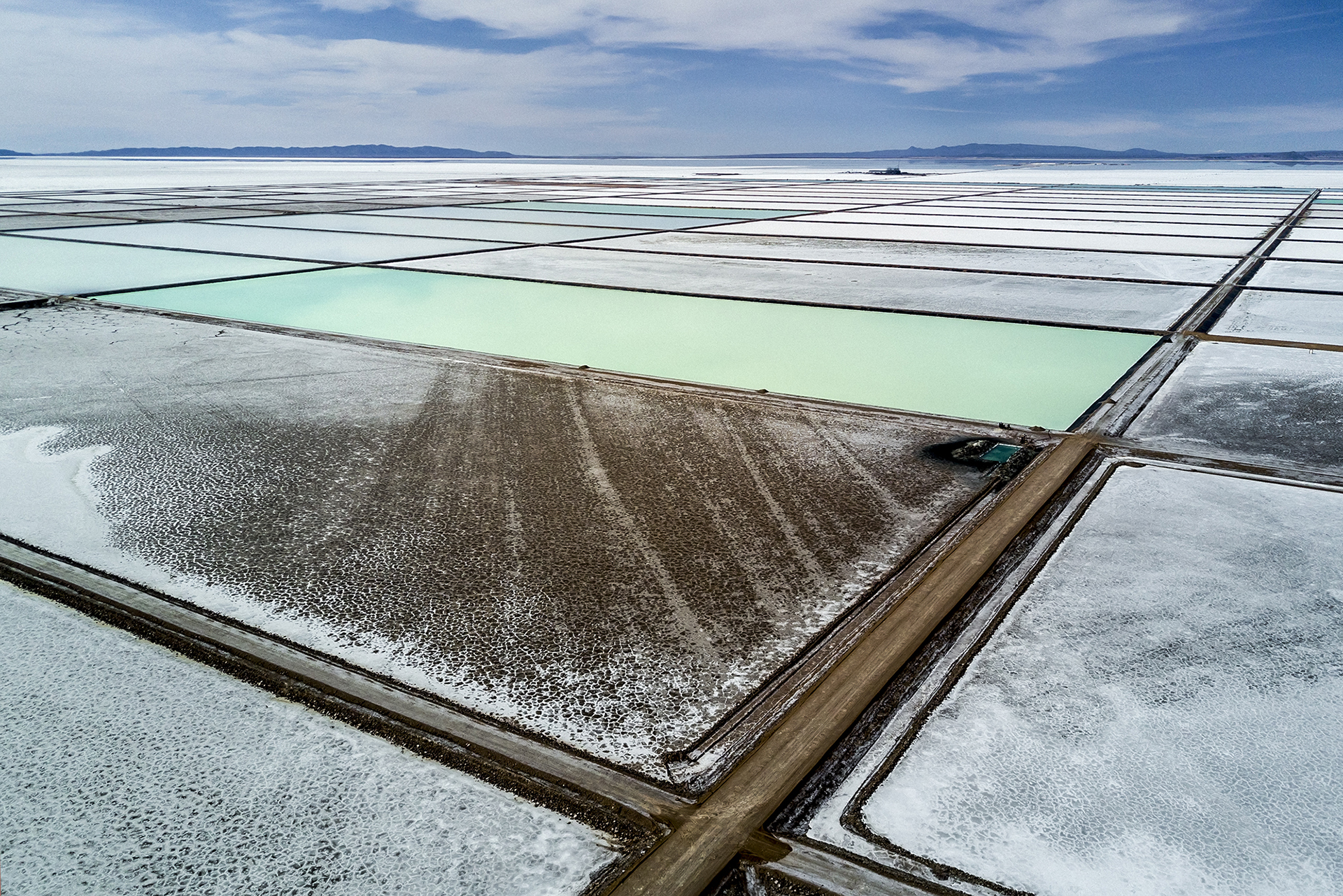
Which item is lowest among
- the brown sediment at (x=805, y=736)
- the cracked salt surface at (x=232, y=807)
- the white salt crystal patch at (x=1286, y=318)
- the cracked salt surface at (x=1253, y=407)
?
the cracked salt surface at (x=232, y=807)

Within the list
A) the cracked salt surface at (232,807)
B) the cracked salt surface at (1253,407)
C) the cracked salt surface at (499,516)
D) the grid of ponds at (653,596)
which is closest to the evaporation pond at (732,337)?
the grid of ponds at (653,596)

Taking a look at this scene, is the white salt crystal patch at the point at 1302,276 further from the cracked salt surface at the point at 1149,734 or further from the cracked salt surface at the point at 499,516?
Answer: the cracked salt surface at the point at 1149,734

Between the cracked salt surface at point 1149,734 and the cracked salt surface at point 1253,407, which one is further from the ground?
the cracked salt surface at point 1253,407

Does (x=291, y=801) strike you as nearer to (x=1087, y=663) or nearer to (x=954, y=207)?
(x=1087, y=663)

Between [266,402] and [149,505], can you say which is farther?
[266,402]

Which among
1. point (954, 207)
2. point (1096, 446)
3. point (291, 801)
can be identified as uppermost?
point (954, 207)

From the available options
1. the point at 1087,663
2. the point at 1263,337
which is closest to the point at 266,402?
the point at 1087,663

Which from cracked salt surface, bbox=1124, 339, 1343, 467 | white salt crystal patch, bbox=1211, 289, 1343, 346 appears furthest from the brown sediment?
white salt crystal patch, bbox=1211, 289, 1343, 346

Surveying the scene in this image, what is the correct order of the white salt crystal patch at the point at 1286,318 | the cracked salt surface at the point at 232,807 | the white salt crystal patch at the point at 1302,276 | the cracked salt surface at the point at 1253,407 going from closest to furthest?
the cracked salt surface at the point at 232,807 < the cracked salt surface at the point at 1253,407 < the white salt crystal patch at the point at 1286,318 < the white salt crystal patch at the point at 1302,276
